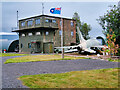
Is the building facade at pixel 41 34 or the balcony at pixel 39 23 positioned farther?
the building facade at pixel 41 34

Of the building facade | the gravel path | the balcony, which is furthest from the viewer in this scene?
the building facade

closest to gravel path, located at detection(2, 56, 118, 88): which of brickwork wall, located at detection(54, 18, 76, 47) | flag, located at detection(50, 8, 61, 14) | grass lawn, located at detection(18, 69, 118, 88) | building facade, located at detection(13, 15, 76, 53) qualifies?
grass lawn, located at detection(18, 69, 118, 88)

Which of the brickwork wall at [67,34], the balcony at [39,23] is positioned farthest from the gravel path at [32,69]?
the brickwork wall at [67,34]

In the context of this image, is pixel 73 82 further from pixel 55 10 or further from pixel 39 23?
pixel 39 23

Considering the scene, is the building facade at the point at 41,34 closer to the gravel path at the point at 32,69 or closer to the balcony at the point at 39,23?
the balcony at the point at 39,23

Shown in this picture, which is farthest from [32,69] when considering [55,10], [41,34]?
[41,34]

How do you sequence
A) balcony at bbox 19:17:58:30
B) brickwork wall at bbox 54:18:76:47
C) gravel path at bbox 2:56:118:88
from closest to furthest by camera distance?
gravel path at bbox 2:56:118:88 → balcony at bbox 19:17:58:30 → brickwork wall at bbox 54:18:76:47

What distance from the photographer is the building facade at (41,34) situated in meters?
30.1

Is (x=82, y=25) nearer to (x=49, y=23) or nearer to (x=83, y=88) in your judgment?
(x=49, y=23)

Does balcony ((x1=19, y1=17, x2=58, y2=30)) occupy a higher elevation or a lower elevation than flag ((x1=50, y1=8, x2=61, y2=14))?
higher

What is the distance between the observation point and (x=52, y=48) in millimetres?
30344

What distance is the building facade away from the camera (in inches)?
1184

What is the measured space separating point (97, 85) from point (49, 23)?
85.7ft

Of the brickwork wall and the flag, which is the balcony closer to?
the brickwork wall
